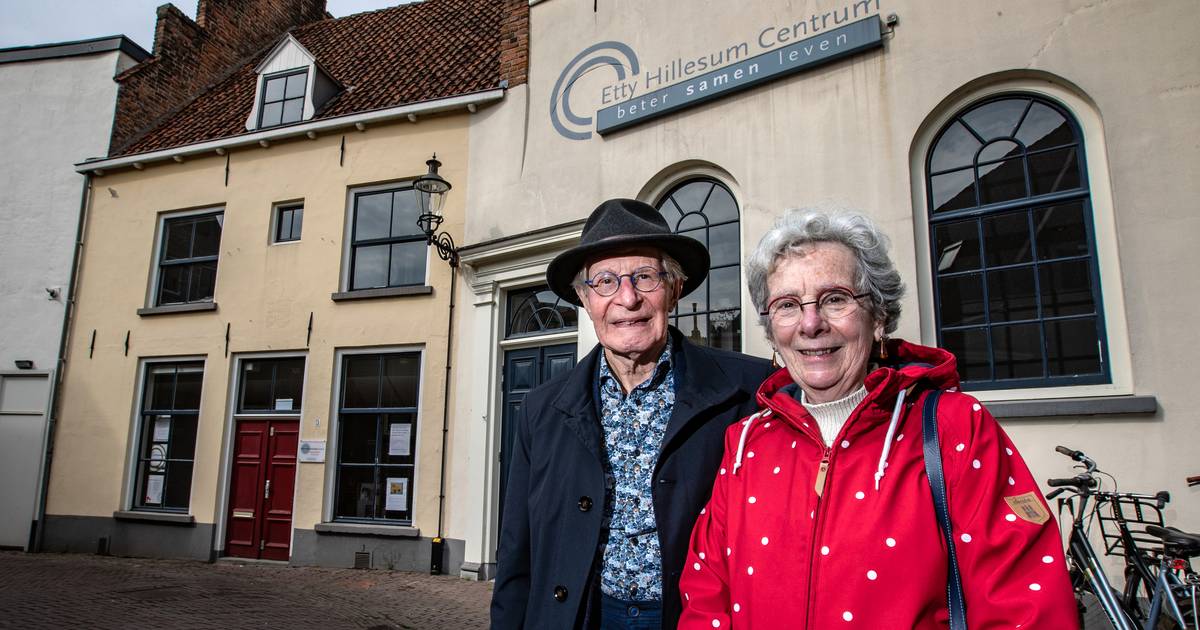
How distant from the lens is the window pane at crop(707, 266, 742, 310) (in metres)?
6.54

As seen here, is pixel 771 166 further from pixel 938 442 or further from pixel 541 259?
pixel 938 442

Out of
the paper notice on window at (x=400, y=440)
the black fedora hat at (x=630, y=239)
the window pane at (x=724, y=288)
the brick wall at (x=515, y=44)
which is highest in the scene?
the brick wall at (x=515, y=44)

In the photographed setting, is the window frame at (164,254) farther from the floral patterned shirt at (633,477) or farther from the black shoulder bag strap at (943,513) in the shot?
the black shoulder bag strap at (943,513)

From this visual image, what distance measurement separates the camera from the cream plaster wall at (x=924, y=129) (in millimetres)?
4578

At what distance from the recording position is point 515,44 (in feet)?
28.1

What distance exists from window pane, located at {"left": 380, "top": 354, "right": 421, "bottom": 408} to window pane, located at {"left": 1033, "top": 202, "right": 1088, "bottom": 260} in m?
6.80

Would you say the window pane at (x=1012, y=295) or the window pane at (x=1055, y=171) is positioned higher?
the window pane at (x=1055, y=171)

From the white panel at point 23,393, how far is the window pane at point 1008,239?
1274 cm

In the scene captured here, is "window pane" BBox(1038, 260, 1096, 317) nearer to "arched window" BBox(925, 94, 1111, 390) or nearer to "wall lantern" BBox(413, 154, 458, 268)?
"arched window" BBox(925, 94, 1111, 390)

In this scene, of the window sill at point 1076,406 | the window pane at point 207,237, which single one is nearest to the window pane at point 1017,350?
the window sill at point 1076,406

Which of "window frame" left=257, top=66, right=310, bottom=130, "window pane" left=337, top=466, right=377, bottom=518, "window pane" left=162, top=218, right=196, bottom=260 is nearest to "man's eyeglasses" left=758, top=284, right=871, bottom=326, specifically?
"window pane" left=337, top=466, right=377, bottom=518

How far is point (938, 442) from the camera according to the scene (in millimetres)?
1461

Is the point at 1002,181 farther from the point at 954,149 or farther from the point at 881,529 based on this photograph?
the point at 881,529

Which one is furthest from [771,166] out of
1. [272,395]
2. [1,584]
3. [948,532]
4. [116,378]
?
[116,378]
